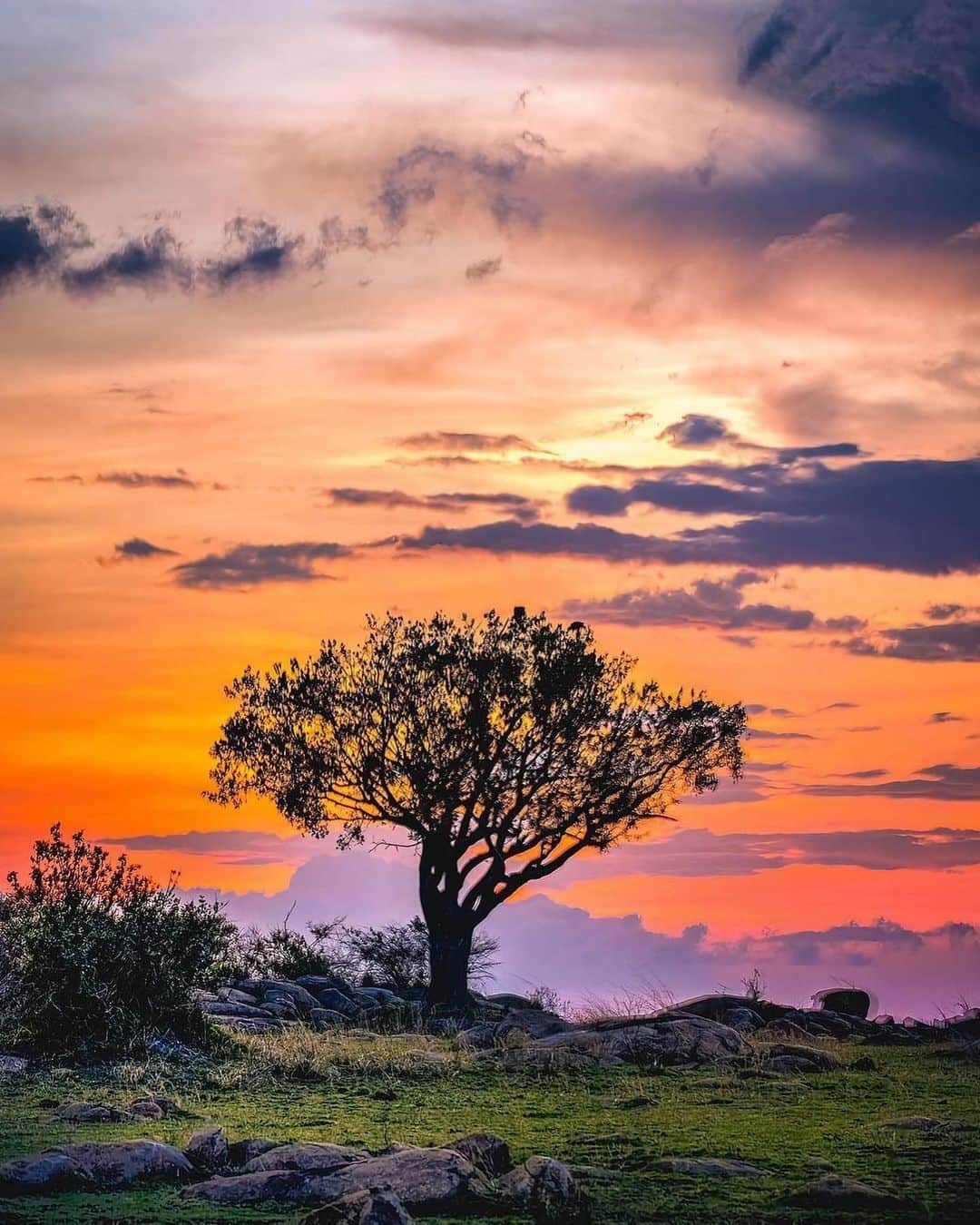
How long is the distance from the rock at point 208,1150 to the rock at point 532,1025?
1307 centimetres

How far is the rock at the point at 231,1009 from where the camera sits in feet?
102

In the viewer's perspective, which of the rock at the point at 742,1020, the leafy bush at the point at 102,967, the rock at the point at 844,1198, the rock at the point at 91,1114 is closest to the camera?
the rock at the point at 844,1198

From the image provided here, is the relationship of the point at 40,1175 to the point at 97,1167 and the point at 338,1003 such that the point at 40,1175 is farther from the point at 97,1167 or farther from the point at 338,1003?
the point at 338,1003

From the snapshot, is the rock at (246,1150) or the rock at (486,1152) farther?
the rock at (246,1150)

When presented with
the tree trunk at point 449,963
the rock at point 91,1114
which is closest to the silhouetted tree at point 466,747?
the tree trunk at point 449,963

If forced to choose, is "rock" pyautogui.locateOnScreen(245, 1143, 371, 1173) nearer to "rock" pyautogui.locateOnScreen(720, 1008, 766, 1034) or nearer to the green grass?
the green grass

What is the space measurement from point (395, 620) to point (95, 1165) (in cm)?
2573

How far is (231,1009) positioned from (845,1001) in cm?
1696

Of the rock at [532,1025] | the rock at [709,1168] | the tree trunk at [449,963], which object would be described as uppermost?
the tree trunk at [449,963]

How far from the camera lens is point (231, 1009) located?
3155cm

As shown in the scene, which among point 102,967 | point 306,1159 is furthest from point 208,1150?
point 102,967

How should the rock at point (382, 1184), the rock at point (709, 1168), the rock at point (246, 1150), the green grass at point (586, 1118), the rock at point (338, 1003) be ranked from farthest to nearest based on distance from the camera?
1. the rock at point (338, 1003)
2. the rock at point (246, 1150)
3. the rock at point (709, 1168)
4. the green grass at point (586, 1118)
5. the rock at point (382, 1184)

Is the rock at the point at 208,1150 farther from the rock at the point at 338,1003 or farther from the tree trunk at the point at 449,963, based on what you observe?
the tree trunk at the point at 449,963

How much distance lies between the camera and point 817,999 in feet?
129
